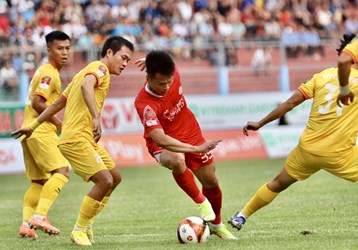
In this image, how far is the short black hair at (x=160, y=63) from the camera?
9336 mm

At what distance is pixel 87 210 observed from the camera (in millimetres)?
10125

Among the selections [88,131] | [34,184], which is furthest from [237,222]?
[34,184]

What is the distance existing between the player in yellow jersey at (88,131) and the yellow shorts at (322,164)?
213 centimetres

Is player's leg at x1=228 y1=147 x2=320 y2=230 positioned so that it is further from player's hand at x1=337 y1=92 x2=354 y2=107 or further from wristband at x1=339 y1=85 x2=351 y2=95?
wristband at x1=339 y1=85 x2=351 y2=95

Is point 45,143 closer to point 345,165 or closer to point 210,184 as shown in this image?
point 210,184

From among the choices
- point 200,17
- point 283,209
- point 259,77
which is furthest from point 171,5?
point 283,209

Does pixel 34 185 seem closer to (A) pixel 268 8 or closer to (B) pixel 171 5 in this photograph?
(B) pixel 171 5

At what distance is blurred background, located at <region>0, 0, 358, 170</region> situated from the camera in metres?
25.1

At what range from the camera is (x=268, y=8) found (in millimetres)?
32812

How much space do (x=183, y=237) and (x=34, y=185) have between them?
116 inches

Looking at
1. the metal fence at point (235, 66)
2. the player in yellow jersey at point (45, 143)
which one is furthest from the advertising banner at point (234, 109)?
the player in yellow jersey at point (45, 143)

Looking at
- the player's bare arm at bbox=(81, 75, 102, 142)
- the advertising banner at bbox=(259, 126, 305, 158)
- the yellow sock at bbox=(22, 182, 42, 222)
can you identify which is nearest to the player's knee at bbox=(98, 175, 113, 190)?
the player's bare arm at bbox=(81, 75, 102, 142)

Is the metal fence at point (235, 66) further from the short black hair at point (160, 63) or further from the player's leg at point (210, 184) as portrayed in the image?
the short black hair at point (160, 63)

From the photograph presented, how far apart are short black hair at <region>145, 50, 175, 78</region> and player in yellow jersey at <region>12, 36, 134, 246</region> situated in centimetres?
87
